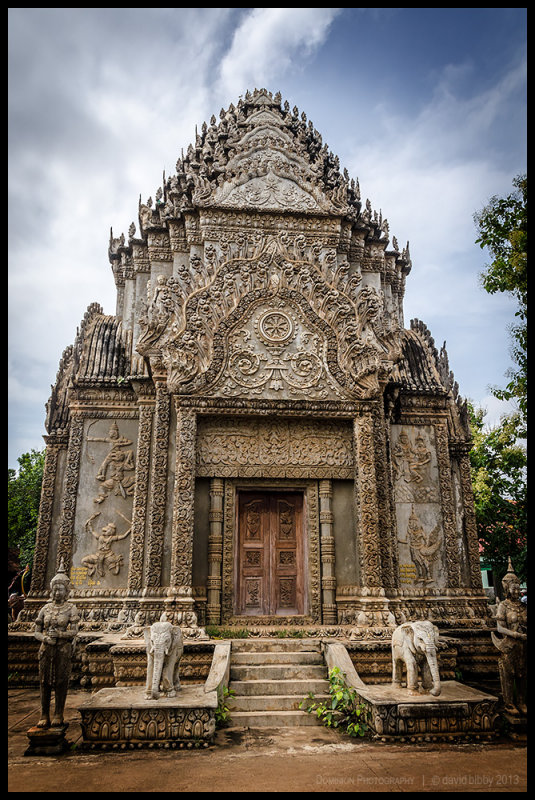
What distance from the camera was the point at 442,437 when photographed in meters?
13.8

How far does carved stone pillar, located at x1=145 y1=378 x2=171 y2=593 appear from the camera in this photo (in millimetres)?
10731

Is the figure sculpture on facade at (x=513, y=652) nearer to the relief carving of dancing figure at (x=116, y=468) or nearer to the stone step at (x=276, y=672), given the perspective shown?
the stone step at (x=276, y=672)

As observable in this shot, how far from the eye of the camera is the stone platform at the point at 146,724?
7.02 metres

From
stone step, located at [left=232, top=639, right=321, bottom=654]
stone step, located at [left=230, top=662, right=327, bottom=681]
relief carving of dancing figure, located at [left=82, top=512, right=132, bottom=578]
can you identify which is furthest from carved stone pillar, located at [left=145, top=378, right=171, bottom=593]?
stone step, located at [left=230, top=662, right=327, bottom=681]

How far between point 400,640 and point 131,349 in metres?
9.15

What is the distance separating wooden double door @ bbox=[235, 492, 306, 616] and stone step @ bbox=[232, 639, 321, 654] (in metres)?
1.59

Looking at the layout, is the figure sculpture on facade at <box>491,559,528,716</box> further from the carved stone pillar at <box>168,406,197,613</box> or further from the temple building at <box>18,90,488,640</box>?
the carved stone pillar at <box>168,406,197,613</box>

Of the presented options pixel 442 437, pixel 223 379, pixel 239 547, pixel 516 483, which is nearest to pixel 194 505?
pixel 239 547

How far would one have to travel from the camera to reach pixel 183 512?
10625mm

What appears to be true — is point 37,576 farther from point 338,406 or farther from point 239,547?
point 338,406

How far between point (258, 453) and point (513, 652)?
18.5 feet

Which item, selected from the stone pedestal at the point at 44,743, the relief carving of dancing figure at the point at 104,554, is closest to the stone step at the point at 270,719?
the stone pedestal at the point at 44,743

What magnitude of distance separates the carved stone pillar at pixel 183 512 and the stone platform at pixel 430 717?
391 cm

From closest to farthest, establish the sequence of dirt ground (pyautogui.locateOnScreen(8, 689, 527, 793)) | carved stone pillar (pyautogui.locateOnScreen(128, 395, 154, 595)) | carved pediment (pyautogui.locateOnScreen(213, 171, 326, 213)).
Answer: dirt ground (pyautogui.locateOnScreen(8, 689, 527, 793)) < carved stone pillar (pyautogui.locateOnScreen(128, 395, 154, 595)) < carved pediment (pyautogui.locateOnScreen(213, 171, 326, 213))
